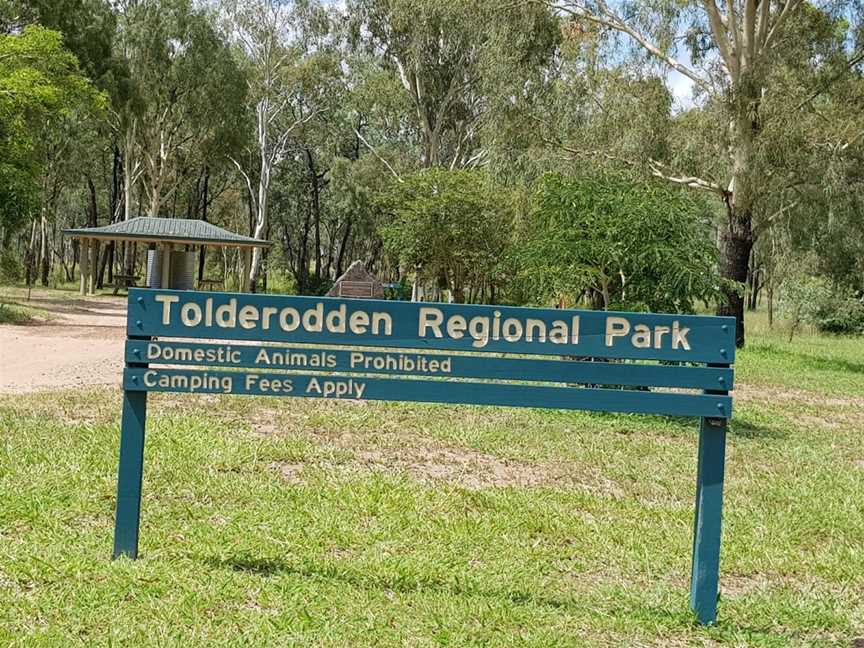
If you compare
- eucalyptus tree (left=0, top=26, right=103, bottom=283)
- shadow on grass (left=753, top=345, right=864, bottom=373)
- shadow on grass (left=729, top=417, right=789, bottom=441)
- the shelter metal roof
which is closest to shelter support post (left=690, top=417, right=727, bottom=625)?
shadow on grass (left=729, top=417, right=789, bottom=441)

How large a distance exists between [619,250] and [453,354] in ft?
19.5

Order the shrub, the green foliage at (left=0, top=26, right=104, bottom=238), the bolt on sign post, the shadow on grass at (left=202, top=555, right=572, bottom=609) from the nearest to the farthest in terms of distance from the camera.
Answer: the bolt on sign post
the shadow on grass at (left=202, top=555, right=572, bottom=609)
the green foliage at (left=0, top=26, right=104, bottom=238)
the shrub

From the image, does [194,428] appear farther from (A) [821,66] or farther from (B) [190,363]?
(A) [821,66]

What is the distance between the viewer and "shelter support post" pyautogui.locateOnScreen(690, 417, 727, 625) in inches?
144

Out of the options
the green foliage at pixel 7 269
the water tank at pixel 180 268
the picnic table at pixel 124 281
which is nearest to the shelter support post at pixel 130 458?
the water tank at pixel 180 268

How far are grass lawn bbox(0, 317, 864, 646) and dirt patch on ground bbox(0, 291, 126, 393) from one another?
182cm

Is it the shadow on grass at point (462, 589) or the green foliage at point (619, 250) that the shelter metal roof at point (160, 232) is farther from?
the shadow on grass at point (462, 589)

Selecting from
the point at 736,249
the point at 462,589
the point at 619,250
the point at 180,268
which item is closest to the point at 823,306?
the point at 736,249

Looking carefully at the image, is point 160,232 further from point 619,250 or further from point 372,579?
point 372,579

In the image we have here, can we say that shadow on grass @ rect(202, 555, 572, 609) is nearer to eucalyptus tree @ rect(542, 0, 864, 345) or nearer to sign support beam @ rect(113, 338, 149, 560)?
sign support beam @ rect(113, 338, 149, 560)

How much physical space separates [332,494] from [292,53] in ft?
108

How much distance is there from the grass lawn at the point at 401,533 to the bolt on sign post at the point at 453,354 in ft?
2.18

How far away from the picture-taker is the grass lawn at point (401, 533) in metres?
3.48

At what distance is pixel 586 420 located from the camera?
882 cm
